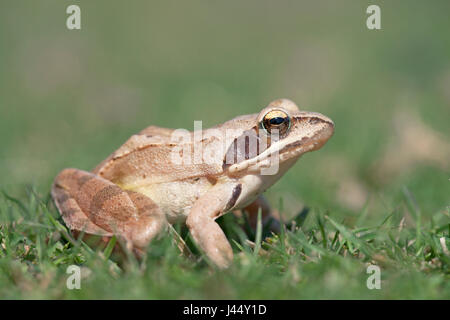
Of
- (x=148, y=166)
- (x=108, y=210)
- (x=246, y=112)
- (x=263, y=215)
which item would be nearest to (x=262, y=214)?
(x=263, y=215)

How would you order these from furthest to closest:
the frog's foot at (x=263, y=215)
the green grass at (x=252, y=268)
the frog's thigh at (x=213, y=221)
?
the frog's foot at (x=263, y=215)
the frog's thigh at (x=213, y=221)
the green grass at (x=252, y=268)

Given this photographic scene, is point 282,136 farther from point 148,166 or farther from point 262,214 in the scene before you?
point 148,166

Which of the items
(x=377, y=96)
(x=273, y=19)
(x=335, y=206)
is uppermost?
(x=273, y=19)

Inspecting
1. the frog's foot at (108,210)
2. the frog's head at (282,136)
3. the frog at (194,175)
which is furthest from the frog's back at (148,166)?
the frog's head at (282,136)

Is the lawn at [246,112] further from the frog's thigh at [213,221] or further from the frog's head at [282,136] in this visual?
the frog's head at [282,136]

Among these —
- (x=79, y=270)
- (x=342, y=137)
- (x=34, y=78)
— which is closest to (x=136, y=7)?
(x=34, y=78)
